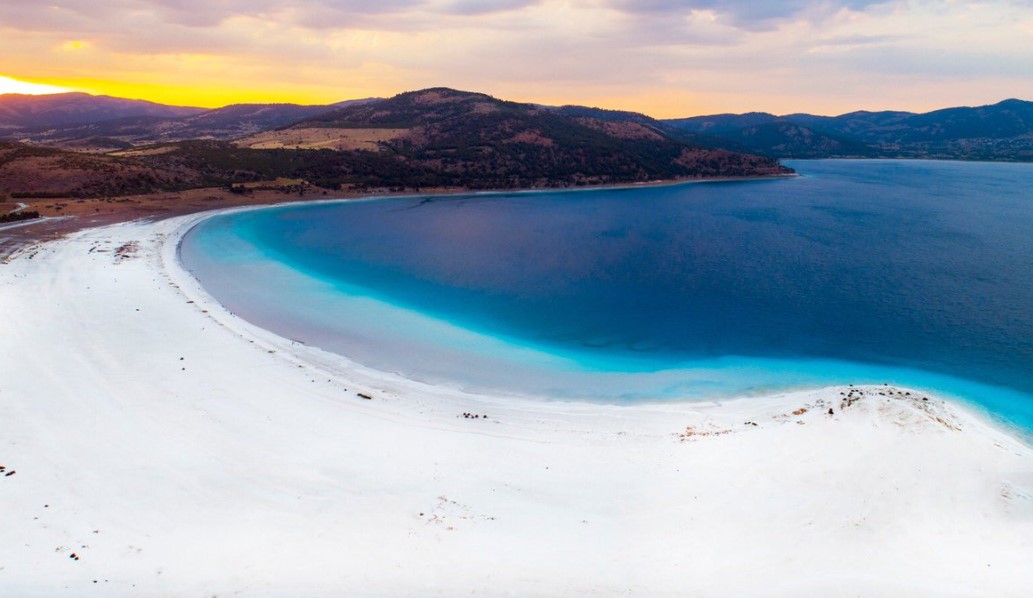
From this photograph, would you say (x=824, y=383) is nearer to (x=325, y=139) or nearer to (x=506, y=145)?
(x=506, y=145)

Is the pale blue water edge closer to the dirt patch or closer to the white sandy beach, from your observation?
the white sandy beach

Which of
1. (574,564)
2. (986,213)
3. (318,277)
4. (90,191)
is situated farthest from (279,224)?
Result: (986,213)

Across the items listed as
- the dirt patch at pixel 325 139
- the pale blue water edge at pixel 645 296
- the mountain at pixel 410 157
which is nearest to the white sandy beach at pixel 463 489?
the pale blue water edge at pixel 645 296

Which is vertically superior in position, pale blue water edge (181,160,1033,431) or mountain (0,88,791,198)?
mountain (0,88,791,198)

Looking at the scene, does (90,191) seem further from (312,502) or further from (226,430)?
(312,502)

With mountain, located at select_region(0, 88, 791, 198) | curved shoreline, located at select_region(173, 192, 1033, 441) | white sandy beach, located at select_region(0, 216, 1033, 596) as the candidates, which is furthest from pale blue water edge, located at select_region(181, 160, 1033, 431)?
mountain, located at select_region(0, 88, 791, 198)

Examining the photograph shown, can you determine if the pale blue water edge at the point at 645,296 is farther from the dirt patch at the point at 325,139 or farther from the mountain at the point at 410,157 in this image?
the dirt patch at the point at 325,139

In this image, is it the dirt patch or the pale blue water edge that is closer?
the pale blue water edge
